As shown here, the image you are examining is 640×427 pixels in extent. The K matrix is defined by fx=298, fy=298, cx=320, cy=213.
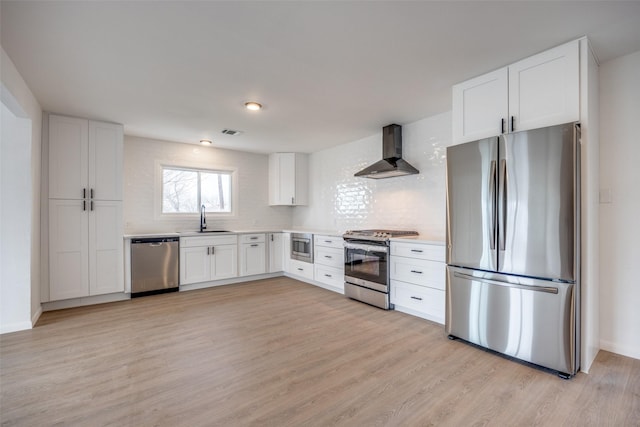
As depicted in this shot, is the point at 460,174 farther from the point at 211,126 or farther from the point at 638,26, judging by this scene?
the point at 211,126

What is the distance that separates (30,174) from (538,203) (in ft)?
16.0

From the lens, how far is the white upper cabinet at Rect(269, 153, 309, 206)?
237 inches

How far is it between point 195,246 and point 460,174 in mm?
4034

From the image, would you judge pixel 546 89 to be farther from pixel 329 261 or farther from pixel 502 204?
pixel 329 261

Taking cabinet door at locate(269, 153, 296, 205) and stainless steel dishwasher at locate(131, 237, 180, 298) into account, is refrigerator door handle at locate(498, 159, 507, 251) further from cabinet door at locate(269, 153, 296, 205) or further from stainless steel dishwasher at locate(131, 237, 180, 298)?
stainless steel dishwasher at locate(131, 237, 180, 298)

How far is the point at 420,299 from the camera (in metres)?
3.38

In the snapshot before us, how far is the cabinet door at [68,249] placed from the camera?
3.75 m

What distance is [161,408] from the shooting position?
71.8 inches

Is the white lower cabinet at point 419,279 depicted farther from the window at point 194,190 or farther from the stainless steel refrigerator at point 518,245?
the window at point 194,190

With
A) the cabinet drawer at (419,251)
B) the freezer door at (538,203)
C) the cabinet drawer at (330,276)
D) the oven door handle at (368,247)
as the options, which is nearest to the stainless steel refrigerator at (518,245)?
the freezer door at (538,203)

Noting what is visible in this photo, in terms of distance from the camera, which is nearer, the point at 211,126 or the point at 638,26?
the point at 638,26

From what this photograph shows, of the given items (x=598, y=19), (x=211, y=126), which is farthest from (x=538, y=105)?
(x=211, y=126)

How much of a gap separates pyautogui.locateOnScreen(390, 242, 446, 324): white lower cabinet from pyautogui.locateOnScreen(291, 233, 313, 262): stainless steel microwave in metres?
1.80

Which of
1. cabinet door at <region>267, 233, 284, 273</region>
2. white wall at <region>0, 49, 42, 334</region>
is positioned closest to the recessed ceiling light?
white wall at <region>0, 49, 42, 334</region>
